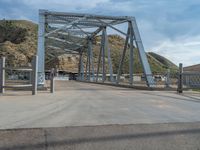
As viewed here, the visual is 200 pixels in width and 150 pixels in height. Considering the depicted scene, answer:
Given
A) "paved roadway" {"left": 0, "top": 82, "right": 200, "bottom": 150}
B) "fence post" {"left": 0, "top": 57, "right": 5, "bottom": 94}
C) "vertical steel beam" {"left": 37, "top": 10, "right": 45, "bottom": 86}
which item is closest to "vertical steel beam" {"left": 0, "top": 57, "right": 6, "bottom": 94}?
"fence post" {"left": 0, "top": 57, "right": 5, "bottom": 94}

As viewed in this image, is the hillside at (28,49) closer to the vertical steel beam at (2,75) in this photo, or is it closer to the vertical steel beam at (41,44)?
the vertical steel beam at (41,44)

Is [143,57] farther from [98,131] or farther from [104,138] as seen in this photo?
[104,138]

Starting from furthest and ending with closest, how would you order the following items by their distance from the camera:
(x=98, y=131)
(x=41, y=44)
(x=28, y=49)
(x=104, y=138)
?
(x=28, y=49), (x=41, y=44), (x=98, y=131), (x=104, y=138)

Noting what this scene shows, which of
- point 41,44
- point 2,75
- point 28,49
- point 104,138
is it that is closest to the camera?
point 104,138

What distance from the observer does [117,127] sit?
17.6 feet

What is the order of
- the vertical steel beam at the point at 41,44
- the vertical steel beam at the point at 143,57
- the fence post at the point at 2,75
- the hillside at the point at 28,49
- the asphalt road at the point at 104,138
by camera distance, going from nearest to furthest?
1. the asphalt road at the point at 104,138
2. the fence post at the point at 2,75
3. the vertical steel beam at the point at 143,57
4. the vertical steel beam at the point at 41,44
5. the hillside at the point at 28,49

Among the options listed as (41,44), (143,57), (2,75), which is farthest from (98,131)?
(41,44)

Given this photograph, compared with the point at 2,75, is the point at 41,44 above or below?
above

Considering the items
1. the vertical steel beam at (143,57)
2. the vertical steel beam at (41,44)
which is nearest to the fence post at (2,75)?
the vertical steel beam at (41,44)

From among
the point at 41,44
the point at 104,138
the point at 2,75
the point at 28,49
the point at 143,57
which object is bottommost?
the point at 104,138

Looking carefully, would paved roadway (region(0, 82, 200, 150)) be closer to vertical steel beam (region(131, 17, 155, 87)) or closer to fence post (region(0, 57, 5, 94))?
fence post (region(0, 57, 5, 94))

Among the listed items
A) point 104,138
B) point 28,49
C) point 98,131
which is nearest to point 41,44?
point 98,131

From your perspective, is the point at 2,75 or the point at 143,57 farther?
the point at 143,57

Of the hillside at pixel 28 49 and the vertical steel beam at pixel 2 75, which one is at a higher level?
the hillside at pixel 28 49
